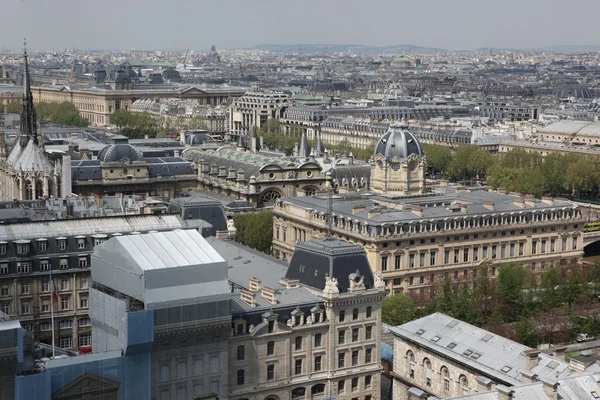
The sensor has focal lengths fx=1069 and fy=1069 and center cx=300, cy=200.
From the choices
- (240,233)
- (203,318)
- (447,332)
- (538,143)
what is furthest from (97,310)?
(538,143)

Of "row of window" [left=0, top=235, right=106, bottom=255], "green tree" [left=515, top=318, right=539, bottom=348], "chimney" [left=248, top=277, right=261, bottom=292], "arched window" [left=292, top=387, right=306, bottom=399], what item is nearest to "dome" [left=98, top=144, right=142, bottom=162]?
"row of window" [left=0, top=235, right=106, bottom=255]

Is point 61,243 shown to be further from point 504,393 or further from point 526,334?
point 504,393

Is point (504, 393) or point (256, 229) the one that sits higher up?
point (504, 393)

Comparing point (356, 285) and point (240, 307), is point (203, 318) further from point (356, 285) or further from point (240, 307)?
point (356, 285)

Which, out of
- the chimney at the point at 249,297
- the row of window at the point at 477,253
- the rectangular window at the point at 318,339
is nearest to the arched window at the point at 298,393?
the rectangular window at the point at 318,339

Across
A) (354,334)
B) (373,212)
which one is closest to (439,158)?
(373,212)

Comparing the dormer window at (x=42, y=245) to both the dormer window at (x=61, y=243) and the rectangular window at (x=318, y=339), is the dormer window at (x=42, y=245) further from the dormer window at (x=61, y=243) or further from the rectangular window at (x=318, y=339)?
the rectangular window at (x=318, y=339)
